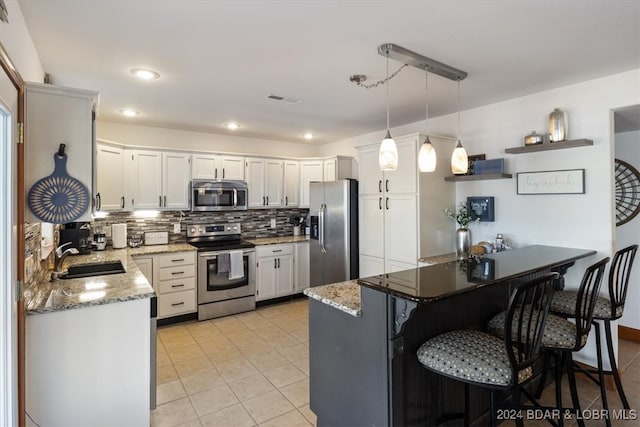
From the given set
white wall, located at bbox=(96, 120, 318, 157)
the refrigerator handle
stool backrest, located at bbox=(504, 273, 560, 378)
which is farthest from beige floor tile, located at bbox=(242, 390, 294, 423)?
white wall, located at bbox=(96, 120, 318, 157)

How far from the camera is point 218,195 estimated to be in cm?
458

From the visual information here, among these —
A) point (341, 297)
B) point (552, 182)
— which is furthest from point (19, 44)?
point (552, 182)

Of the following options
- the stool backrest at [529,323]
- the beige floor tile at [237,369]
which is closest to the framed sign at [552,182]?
the stool backrest at [529,323]

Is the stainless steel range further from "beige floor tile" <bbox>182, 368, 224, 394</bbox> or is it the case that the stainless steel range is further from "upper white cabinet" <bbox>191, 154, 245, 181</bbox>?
"beige floor tile" <bbox>182, 368, 224, 394</bbox>

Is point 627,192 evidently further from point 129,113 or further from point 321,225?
point 129,113

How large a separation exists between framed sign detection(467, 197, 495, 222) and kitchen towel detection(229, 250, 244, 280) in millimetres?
2856

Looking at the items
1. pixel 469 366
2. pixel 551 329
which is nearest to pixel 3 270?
pixel 469 366

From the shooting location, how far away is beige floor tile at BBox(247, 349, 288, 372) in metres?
3.00

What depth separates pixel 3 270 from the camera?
58.2 inches

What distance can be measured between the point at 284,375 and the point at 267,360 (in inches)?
12.9

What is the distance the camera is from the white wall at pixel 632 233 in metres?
3.47

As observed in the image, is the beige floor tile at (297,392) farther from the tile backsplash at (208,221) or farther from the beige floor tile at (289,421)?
the tile backsplash at (208,221)

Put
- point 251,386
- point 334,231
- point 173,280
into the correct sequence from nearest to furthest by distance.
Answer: point 251,386
point 173,280
point 334,231

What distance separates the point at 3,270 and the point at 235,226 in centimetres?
351
